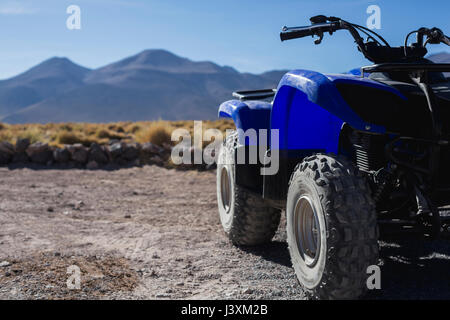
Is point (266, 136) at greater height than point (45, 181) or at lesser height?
greater

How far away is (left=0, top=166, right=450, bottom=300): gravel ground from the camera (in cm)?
397

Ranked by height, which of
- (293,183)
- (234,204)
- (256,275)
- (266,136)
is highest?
(266,136)

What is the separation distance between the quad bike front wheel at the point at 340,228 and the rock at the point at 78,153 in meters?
11.4

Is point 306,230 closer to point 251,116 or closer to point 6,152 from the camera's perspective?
point 251,116

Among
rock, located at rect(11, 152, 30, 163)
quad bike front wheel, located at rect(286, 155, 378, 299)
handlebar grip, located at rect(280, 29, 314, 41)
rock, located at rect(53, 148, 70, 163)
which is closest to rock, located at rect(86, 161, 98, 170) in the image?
rock, located at rect(53, 148, 70, 163)

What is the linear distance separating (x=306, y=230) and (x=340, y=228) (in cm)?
64

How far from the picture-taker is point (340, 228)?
3074mm

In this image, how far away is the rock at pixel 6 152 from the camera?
14031mm

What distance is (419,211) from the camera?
3197 millimetres

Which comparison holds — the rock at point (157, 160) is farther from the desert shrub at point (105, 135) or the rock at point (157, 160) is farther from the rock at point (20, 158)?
the desert shrub at point (105, 135)

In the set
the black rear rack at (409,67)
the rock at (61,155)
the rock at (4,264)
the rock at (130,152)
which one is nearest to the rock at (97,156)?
the rock at (130,152)
